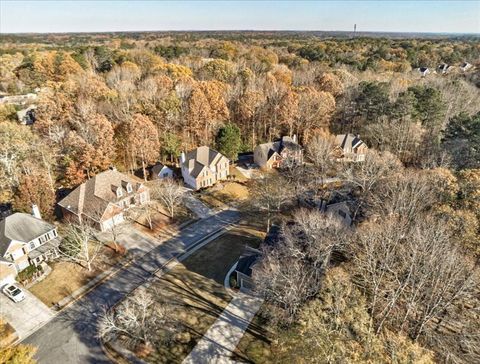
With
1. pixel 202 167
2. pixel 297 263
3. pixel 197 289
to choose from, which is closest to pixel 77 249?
pixel 197 289

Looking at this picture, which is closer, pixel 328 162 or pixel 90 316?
pixel 90 316

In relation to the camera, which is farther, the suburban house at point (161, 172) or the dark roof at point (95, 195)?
the suburban house at point (161, 172)

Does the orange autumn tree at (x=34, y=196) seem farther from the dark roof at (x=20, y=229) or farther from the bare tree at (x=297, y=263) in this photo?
the bare tree at (x=297, y=263)

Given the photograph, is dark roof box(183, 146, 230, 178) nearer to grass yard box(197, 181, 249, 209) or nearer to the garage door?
grass yard box(197, 181, 249, 209)

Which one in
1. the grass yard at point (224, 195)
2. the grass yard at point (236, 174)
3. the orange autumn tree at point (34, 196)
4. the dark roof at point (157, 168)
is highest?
the orange autumn tree at point (34, 196)

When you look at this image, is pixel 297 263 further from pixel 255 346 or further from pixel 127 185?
pixel 127 185

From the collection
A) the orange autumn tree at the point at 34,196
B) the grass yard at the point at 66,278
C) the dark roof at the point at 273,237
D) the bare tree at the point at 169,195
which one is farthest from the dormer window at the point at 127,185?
the dark roof at the point at 273,237
